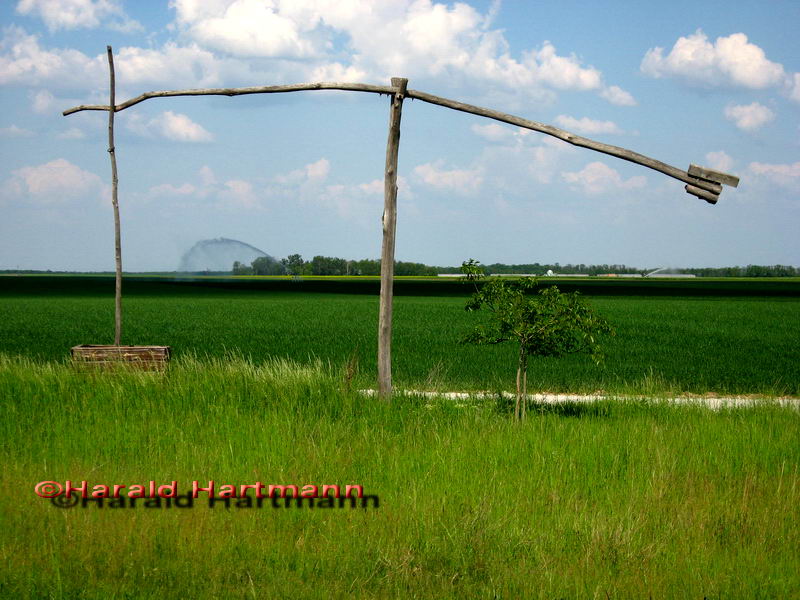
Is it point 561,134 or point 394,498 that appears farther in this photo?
point 561,134

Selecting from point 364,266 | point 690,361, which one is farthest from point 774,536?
point 364,266

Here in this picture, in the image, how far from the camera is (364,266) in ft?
536

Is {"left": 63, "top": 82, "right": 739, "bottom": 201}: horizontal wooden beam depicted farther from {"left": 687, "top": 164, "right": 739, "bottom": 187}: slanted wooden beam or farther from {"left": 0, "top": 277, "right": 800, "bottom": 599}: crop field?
{"left": 0, "top": 277, "right": 800, "bottom": 599}: crop field

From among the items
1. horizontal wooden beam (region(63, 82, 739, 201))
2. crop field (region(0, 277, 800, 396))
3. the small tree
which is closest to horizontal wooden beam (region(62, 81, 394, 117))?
horizontal wooden beam (region(63, 82, 739, 201))

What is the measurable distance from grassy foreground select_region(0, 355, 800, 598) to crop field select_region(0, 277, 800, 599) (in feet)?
0.08

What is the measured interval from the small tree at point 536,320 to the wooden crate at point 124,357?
212 inches

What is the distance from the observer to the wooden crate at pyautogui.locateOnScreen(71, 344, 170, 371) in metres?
11.6

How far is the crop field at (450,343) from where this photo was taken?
15258 mm

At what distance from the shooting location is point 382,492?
6.57 meters

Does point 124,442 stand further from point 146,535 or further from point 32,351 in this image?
point 32,351

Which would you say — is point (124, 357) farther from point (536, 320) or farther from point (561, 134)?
point (561, 134)

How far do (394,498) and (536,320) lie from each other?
3.98 meters

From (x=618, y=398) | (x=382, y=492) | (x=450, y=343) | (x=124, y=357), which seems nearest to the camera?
(x=382, y=492)

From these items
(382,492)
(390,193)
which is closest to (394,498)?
(382,492)
